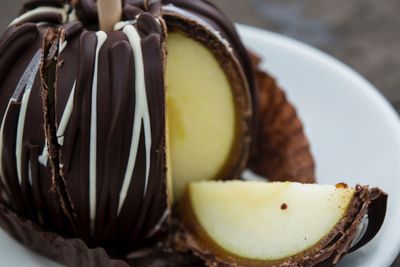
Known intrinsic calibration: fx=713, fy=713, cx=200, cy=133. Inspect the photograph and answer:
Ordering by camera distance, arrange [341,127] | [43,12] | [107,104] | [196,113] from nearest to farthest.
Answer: [107,104] < [43,12] < [196,113] < [341,127]

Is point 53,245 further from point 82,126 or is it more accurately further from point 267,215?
point 267,215

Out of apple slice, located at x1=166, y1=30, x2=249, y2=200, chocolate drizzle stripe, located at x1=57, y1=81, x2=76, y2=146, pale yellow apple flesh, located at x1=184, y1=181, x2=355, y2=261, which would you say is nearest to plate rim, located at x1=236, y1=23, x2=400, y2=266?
pale yellow apple flesh, located at x1=184, y1=181, x2=355, y2=261

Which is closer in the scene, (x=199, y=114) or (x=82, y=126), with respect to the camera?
(x=82, y=126)

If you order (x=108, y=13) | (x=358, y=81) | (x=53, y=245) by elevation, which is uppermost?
(x=108, y=13)

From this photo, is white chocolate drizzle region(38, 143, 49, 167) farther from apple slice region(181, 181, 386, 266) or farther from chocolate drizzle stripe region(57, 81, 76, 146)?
apple slice region(181, 181, 386, 266)

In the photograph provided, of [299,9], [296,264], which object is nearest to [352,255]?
[296,264]

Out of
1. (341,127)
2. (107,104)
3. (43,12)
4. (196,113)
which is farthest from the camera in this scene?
(341,127)

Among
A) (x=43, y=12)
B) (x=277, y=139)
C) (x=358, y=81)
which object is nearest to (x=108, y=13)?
(x=43, y=12)
